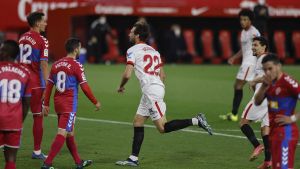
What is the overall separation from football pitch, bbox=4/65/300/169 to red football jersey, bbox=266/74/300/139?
107 inches

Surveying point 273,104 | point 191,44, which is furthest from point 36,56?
point 191,44

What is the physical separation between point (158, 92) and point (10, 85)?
3.21 metres

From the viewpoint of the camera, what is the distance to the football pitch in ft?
39.4

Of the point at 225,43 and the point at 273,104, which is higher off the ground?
the point at 225,43

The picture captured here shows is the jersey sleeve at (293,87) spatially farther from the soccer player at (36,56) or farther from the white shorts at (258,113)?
the soccer player at (36,56)

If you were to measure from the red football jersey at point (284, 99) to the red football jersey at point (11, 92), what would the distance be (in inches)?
114

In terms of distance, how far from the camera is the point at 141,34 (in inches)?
462

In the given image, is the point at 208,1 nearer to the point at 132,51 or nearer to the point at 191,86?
the point at 191,86

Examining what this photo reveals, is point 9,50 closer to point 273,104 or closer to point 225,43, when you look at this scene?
point 273,104

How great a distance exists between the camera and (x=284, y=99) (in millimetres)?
8984

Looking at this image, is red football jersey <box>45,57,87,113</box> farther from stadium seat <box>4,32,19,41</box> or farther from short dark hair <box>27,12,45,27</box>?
stadium seat <box>4,32,19,41</box>

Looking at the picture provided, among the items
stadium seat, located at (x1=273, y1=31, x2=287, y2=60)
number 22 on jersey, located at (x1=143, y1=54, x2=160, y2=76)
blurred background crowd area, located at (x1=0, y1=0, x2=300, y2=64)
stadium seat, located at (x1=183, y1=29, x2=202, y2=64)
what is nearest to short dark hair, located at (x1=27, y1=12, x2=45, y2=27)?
number 22 on jersey, located at (x1=143, y1=54, x2=160, y2=76)

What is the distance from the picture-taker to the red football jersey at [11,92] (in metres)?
9.09

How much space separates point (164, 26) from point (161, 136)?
21634 mm
